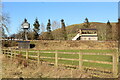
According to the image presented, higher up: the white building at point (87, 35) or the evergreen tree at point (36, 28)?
the evergreen tree at point (36, 28)

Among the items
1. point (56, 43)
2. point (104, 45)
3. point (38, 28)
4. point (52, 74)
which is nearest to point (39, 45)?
point (56, 43)

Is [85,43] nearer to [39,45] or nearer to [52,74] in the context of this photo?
[39,45]

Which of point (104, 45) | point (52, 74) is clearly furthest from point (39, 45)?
point (52, 74)

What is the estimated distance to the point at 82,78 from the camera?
6875 millimetres

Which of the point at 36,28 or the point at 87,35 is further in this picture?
the point at 36,28

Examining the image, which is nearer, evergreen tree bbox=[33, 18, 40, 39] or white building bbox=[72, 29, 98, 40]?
white building bbox=[72, 29, 98, 40]

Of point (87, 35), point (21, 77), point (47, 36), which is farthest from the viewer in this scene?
point (47, 36)

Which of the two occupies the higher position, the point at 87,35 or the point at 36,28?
the point at 36,28

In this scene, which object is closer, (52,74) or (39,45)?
(52,74)

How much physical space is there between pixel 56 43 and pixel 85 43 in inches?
350

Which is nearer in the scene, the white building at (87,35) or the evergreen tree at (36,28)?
the white building at (87,35)

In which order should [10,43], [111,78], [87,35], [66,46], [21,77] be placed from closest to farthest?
[111,78], [21,77], [10,43], [66,46], [87,35]

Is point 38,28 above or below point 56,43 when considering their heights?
above

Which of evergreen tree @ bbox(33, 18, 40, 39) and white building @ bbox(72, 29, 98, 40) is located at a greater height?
evergreen tree @ bbox(33, 18, 40, 39)
